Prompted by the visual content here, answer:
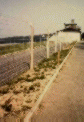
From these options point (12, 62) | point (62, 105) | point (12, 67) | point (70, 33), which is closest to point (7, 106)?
point (62, 105)

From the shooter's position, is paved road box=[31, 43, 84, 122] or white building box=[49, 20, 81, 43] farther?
white building box=[49, 20, 81, 43]

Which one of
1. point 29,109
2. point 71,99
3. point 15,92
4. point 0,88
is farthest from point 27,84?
point 71,99

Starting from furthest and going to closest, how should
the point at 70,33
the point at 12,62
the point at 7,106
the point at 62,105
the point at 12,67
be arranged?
the point at 70,33
the point at 12,62
the point at 12,67
the point at 62,105
the point at 7,106

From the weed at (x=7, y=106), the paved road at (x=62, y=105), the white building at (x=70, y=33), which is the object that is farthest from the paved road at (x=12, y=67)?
the white building at (x=70, y=33)

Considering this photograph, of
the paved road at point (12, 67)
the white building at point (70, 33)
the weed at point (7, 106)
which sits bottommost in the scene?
the weed at point (7, 106)

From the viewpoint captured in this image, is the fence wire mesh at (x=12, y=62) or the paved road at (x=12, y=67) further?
the fence wire mesh at (x=12, y=62)

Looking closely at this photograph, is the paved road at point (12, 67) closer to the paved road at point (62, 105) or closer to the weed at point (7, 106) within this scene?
the weed at point (7, 106)

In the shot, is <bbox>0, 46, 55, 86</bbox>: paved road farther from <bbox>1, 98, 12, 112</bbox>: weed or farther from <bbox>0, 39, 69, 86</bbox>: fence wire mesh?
<bbox>1, 98, 12, 112</bbox>: weed

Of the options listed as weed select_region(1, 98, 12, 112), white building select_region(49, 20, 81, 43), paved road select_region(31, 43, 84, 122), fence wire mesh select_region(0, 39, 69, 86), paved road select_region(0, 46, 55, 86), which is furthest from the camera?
white building select_region(49, 20, 81, 43)

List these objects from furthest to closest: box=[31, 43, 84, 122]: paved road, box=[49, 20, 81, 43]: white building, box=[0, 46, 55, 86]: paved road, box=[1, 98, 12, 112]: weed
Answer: box=[49, 20, 81, 43]: white building < box=[0, 46, 55, 86]: paved road < box=[1, 98, 12, 112]: weed < box=[31, 43, 84, 122]: paved road

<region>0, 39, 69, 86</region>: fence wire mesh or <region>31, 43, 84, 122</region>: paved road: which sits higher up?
<region>0, 39, 69, 86</region>: fence wire mesh

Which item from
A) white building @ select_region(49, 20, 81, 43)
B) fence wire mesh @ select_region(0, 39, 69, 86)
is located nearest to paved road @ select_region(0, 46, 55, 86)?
fence wire mesh @ select_region(0, 39, 69, 86)

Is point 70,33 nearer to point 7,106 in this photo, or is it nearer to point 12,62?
point 12,62

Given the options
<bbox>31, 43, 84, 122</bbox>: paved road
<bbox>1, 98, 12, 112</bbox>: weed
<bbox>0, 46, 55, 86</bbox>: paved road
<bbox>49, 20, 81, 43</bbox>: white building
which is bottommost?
<bbox>31, 43, 84, 122</bbox>: paved road
